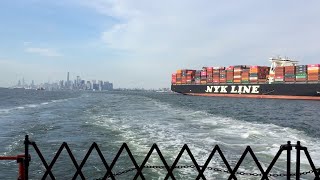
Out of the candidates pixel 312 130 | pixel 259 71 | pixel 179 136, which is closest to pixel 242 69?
pixel 259 71

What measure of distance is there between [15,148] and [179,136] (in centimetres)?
1213

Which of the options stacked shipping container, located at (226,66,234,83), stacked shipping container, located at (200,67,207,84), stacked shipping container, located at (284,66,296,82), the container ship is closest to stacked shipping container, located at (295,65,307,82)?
the container ship

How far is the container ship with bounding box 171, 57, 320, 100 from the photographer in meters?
97.4

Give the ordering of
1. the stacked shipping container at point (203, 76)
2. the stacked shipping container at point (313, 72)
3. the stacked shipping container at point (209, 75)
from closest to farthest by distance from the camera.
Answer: the stacked shipping container at point (313, 72) → the stacked shipping container at point (209, 75) → the stacked shipping container at point (203, 76)

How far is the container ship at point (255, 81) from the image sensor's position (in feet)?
319

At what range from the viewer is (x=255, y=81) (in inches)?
4646

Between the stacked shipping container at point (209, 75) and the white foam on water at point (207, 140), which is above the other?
A: the stacked shipping container at point (209, 75)

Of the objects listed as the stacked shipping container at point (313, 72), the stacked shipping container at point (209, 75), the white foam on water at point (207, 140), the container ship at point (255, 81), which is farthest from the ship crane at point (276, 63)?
the white foam on water at point (207, 140)

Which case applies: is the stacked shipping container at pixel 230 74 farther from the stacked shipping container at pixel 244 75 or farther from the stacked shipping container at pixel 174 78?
the stacked shipping container at pixel 174 78

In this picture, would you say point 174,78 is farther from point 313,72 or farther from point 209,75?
point 313,72

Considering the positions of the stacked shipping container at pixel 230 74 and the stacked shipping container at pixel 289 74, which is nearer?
the stacked shipping container at pixel 289 74

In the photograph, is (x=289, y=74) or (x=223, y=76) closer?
(x=289, y=74)

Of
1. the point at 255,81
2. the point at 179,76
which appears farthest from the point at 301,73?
the point at 179,76

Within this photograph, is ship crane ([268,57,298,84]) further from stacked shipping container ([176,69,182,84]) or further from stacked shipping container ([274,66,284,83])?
stacked shipping container ([176,69,182,84])
